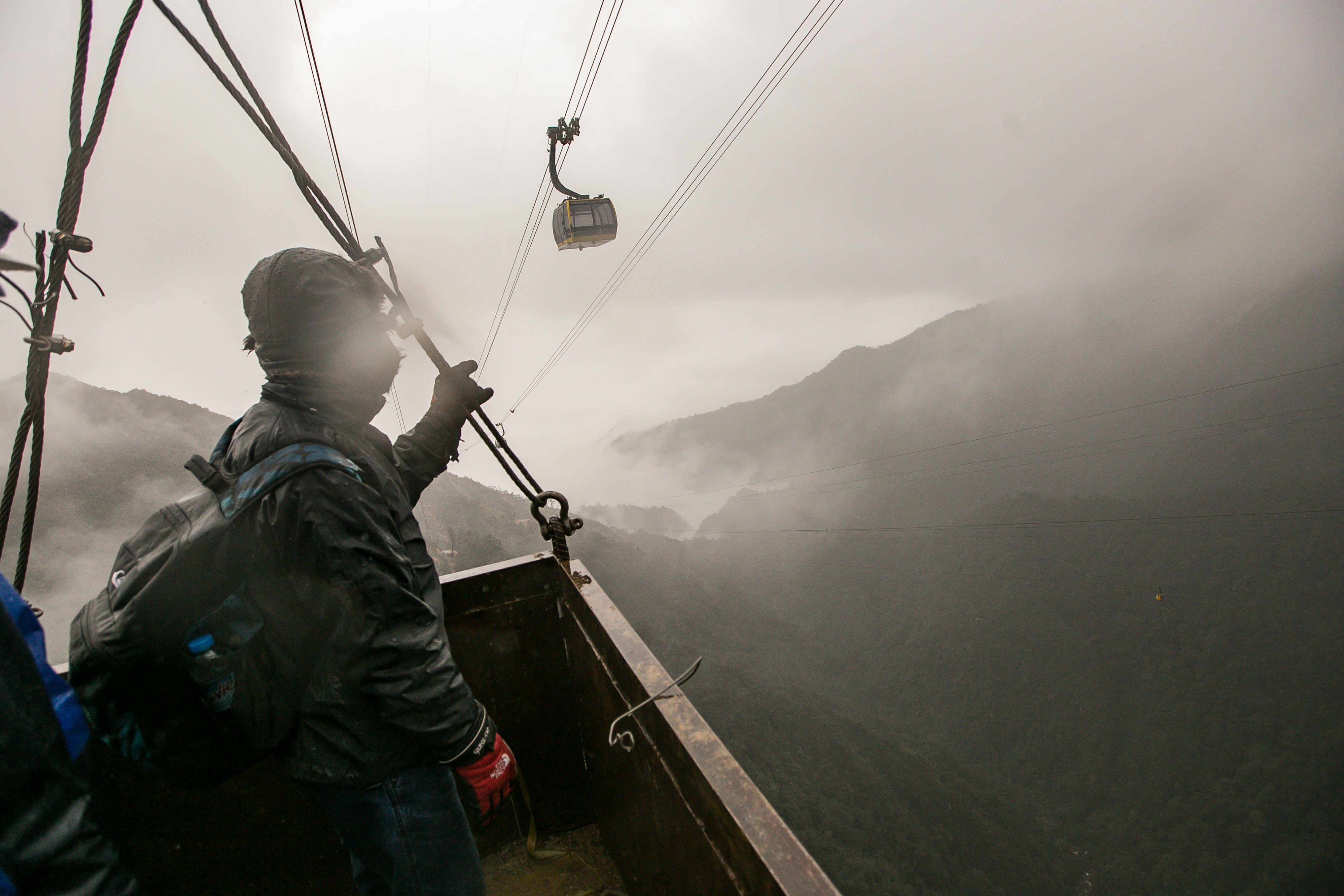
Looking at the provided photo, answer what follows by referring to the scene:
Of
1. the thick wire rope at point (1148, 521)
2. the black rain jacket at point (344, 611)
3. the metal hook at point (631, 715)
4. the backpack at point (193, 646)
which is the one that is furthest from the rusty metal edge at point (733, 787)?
the thick wire rope at point (1148, 521)

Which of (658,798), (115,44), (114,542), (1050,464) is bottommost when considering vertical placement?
(1050,464)

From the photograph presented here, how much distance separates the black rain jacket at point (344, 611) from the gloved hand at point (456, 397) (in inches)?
30.7

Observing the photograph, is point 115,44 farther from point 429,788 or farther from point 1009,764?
point 1009,764

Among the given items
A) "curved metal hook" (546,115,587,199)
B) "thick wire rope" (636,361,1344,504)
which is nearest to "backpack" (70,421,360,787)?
"curved metal hook" (546,115,587,199)

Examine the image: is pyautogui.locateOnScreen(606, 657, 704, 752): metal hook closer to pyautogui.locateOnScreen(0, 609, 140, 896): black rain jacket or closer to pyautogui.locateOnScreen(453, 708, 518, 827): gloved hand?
pyautogui.locateOnScreen(453, 708, 518, 827): gloved hand

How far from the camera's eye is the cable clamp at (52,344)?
4.83 ft

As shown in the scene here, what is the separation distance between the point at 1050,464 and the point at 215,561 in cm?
14403

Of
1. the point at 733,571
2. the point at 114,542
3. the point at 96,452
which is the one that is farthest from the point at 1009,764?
the point at 96,452

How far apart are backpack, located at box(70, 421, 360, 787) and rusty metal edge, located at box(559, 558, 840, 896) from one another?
3.03 ft

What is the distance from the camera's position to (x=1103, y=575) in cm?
8900

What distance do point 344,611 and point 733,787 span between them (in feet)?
3.24

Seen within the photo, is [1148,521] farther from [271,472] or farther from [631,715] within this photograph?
[271,472]

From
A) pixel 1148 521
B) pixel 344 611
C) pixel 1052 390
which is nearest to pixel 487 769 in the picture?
pixel 344 611

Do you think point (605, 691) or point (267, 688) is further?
point (605, 691)
